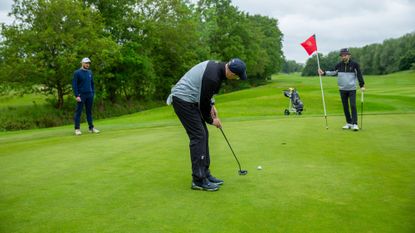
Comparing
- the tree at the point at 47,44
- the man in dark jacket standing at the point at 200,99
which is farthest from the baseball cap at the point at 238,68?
the tree at the point at 47,44

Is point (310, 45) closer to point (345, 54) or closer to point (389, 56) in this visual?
point (345, 54)

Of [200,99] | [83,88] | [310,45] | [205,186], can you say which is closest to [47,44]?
[83,88]

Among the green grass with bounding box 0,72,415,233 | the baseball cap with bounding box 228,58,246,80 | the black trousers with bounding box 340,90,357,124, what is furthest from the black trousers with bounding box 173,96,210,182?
the black trousers with bounding box 340,90,357,124

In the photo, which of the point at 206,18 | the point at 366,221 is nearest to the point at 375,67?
the point at 206,18

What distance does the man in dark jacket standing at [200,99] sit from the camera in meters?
5.50

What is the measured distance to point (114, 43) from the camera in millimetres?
31312

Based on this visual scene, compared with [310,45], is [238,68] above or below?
below

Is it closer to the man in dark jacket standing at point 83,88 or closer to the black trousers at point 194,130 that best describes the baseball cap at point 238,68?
the black trousers at point 194,130

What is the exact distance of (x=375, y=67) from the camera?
340 ft

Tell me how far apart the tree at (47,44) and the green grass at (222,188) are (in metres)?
19.7

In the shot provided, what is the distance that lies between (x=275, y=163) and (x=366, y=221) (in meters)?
2.76

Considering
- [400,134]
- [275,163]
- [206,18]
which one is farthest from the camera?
[206,18]

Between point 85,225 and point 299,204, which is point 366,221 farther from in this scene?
point 85,225

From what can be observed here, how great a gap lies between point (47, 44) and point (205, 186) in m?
26.2
